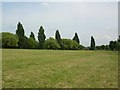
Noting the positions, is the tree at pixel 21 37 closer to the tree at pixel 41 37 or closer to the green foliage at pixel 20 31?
the green foliage at pixel 20 31

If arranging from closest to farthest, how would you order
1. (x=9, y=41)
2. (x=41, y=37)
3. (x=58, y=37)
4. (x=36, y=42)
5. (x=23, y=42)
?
(x=23, y=42) → (x=9, y=41) → (x=36, y=42) → (x=41, y=37) → (x=58, y=37)

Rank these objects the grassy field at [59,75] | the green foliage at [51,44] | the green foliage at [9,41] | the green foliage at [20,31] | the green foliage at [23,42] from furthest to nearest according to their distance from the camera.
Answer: the green foliage at [51,44] < the green foliage at [20,31] < the green foliage at [23,42] < the green foliage at [9,41] < the grassy field at [59,75]

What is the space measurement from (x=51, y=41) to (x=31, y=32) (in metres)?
13.6

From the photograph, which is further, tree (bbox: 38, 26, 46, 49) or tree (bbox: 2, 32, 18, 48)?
tree (bbox: 38, 26, 46, 49)

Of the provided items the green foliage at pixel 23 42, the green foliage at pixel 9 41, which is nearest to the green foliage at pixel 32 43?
the green foliage at pixel 23 42

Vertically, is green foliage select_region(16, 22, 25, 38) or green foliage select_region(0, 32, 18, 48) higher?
green foliage select_region(16, 22, 25, 38)

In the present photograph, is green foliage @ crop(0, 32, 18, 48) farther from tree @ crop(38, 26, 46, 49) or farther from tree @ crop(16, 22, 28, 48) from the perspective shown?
tree @ crop(38, 26, 46, 49)

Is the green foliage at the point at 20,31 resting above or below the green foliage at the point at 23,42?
above

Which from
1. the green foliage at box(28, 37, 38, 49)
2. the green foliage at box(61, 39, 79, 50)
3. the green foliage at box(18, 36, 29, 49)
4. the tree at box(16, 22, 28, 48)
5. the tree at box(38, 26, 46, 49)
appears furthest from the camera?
the green foliage at box(61, 39, 79, 50)

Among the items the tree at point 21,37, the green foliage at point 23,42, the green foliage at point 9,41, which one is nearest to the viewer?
the green foliage at point 9,41

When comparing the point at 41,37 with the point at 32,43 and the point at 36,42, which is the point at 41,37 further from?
the point at 32,43

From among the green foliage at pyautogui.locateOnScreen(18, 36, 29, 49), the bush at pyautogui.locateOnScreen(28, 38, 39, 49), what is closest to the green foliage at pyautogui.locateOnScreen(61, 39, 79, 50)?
the bush at pyautogui.locateOnScreen(28, 38, 39, 49)

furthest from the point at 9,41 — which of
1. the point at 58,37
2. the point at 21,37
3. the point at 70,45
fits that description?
the point at 70,45

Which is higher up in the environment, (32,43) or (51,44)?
(32,43)
